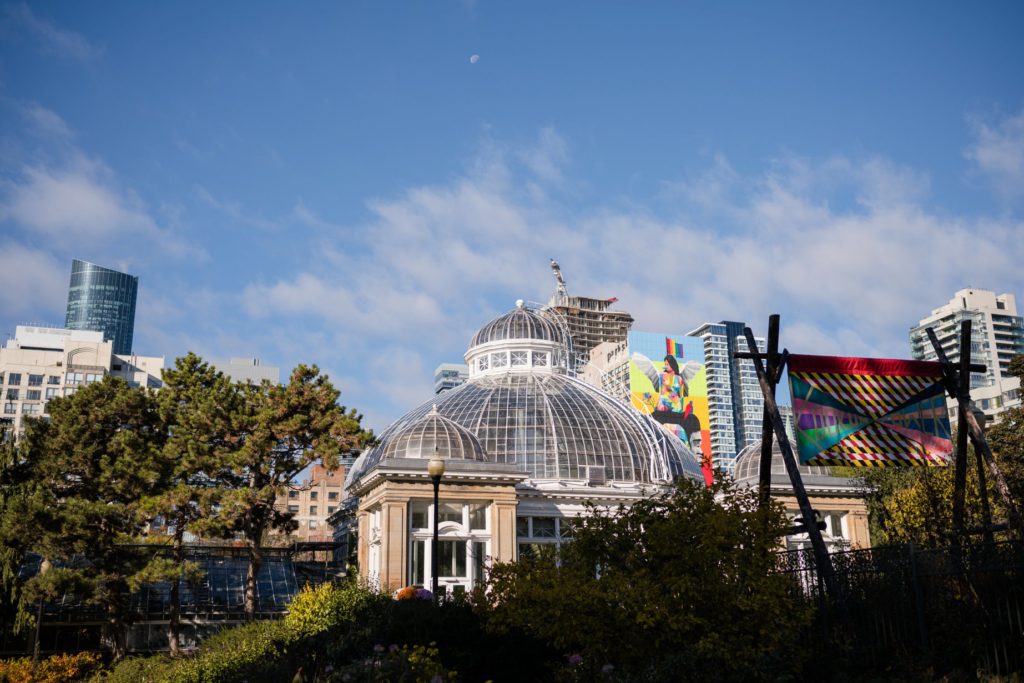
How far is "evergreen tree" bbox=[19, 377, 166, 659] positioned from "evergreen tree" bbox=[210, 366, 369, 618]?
3519mm

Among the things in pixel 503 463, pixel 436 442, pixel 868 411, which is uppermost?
pixel 436 442

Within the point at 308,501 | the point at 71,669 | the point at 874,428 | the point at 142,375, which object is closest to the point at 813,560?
the point at 874,428

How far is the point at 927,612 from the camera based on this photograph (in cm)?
1766

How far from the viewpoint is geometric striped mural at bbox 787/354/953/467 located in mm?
22094

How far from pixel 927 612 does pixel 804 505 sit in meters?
3.55

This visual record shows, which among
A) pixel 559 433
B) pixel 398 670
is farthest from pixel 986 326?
pixel 398 670

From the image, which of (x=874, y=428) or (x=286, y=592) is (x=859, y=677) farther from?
(x=286, y=592)

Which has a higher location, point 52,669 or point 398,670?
point 398,670

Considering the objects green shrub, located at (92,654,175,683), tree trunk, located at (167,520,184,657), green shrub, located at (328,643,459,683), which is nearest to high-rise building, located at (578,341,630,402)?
tree trunk, located at (167,520,184,657)

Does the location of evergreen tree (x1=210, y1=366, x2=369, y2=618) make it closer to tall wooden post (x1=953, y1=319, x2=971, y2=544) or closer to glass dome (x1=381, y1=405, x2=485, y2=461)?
glass dome (x1=381, y1=405, x2=485, y2=461)

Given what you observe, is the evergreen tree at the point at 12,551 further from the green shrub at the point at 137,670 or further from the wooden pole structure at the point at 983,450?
the wooden pole structure at the point at 983,450

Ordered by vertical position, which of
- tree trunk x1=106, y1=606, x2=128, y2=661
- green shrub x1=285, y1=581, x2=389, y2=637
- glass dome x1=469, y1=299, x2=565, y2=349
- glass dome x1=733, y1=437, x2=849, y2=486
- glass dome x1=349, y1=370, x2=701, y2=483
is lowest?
tree trunk x1=106, y1=606, x2=128, y2=661

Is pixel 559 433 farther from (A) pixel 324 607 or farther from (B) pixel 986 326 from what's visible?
(B) pixel 986 326

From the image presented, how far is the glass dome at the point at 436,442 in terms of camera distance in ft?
146
